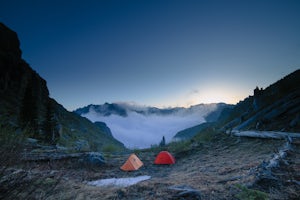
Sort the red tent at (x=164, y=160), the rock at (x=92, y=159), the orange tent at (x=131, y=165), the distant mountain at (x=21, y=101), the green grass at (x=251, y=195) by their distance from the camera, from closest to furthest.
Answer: the green grass at (x=251, y=195), the orange tent at (x=131, y=165), the rock at (x=92, y=159), the red tent at (x=164, y=160), the distant mountain at (x=21, y=101)

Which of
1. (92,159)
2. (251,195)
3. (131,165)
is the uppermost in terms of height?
(92,159)

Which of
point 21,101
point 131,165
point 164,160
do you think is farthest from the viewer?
point 21,101

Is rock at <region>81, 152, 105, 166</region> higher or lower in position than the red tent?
higher

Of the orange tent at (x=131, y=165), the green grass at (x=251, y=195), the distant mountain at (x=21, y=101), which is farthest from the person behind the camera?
the distant mountain at (x=21, y=101)

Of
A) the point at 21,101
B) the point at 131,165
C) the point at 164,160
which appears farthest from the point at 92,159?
the point at 21,101

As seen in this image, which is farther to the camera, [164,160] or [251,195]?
[164,160]

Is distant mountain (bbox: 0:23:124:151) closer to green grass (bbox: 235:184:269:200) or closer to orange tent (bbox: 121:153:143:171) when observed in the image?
orange tent (bbox: 121:153:143:171)

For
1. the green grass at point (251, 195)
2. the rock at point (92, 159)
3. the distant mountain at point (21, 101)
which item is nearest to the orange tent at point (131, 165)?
the rock at point (92, 159)

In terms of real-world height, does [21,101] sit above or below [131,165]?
above

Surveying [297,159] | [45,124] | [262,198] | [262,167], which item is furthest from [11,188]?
[45,124]

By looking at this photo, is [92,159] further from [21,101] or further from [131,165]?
[21,101]

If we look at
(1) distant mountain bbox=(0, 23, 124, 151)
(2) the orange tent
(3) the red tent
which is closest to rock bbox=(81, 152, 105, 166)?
(2) the orange tent

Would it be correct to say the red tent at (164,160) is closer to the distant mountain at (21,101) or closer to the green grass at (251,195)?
the green grass at (251,195)

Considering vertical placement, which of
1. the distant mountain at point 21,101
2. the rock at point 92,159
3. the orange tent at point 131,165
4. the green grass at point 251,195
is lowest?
the green grass at point 251,195
